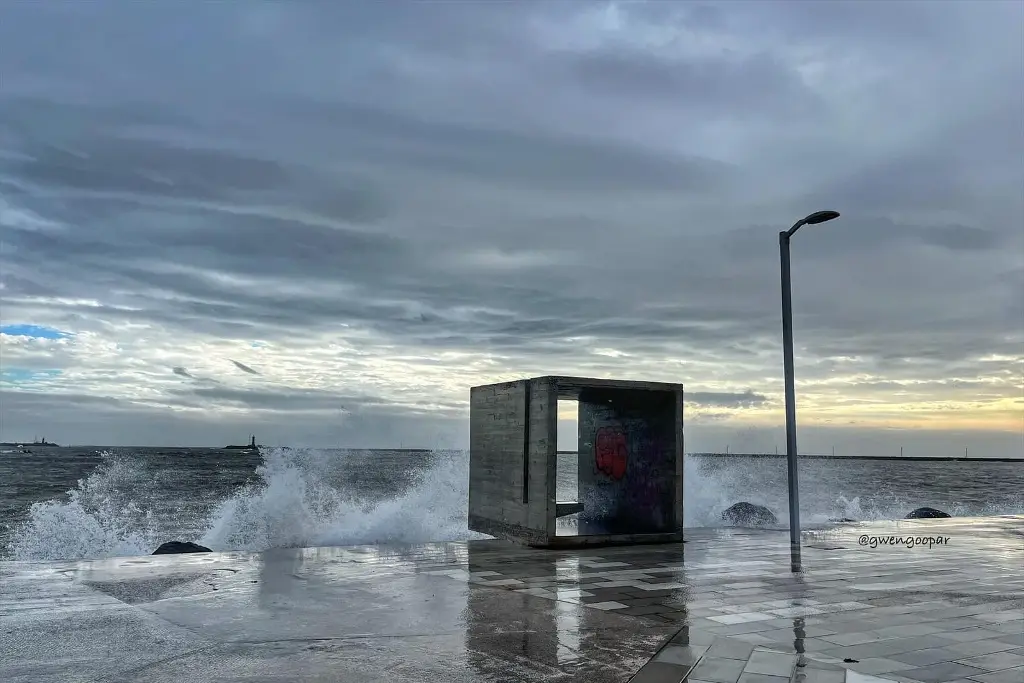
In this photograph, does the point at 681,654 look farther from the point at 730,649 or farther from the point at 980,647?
the point at 980,647

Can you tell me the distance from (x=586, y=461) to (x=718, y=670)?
1204cm

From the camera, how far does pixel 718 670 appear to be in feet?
19.8

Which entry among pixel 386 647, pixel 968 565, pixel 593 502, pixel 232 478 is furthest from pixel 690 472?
pixel 232 478

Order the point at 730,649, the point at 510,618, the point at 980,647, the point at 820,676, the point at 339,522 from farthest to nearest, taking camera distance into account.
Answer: the point at 339,522, the point at 510,618, the point at 980,647, the point at 730,649, the point at 820,676

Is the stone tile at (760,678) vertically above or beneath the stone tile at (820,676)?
above

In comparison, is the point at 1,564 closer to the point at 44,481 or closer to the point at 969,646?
the point at 969,646

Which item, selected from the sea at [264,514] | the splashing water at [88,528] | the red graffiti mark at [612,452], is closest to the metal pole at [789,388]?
the red graffiti mark at [612,452]

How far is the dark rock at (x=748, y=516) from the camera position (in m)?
23.9

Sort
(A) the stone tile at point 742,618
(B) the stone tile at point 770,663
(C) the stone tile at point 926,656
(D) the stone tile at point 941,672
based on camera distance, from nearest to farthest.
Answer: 1. (D) the stone tile at point 941,672
2. (B) the stone tile at point 770,663
3. (C) the stone tile at point 926,656
4. (A) the stone tile at point 742,618

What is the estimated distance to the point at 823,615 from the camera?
27.2 ft

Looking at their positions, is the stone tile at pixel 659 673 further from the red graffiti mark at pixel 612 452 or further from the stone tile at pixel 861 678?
the red graffiti mark at pixel 612 452

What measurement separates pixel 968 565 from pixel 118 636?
12259 mm

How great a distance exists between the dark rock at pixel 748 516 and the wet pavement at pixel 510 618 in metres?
10.8

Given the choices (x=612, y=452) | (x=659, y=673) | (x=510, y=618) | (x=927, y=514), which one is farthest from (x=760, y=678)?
(x=927, y=514)
